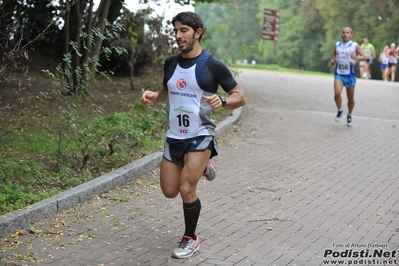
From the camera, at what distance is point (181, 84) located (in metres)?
6.51

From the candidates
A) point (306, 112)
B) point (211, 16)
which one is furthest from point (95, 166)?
point (211, 16)

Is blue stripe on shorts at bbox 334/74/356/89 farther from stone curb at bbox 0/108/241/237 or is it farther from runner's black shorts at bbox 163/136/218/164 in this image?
runner's black shorts at bbox 163/136/218/164

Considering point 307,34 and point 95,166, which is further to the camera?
point 307,34

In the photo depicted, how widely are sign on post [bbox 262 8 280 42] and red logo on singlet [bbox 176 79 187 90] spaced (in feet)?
148

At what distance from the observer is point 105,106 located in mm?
14844

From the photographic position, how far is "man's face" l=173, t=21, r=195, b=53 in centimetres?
642

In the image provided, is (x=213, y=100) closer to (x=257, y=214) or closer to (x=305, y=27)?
(x=257, y=214)

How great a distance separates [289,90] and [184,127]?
15324mm

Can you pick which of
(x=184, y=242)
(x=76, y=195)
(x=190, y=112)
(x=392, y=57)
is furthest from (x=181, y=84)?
(x=392, y=57)

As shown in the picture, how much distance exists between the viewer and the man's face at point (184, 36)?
253 inches

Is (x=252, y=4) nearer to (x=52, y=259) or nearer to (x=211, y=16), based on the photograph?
(x=211, y=16)

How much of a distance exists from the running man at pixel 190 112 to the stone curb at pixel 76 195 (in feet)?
4.67

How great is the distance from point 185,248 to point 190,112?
44.7 inches

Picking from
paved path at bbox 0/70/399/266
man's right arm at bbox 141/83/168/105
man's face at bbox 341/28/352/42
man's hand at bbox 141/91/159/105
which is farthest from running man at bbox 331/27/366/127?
man's hand at bbox 141/91/159/105
